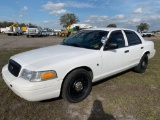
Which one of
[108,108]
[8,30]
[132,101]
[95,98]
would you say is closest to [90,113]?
[108,108]

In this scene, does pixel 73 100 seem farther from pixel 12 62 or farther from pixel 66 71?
pixel 12 62

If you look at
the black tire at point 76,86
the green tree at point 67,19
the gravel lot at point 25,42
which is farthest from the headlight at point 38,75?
the green tree at point 67,19

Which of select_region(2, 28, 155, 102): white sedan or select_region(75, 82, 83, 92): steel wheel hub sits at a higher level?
select_region(2, 28, 155, 102): white sedan

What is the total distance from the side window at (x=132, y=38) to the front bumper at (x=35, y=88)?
2.93 metres

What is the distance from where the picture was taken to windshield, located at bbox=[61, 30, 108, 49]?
4641 mm

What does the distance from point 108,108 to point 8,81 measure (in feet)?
7.03

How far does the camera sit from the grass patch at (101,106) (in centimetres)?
355

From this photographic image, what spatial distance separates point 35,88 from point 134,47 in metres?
3.47

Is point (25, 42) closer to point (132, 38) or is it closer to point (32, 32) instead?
point (32, 32)

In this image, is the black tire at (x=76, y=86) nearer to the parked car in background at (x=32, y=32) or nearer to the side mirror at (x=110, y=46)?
the side mirror at (x=110, y=46)

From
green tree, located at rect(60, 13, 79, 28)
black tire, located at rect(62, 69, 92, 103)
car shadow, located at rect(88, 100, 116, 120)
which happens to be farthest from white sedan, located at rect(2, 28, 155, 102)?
green tree, located at rect(60, 13, 79, 28)

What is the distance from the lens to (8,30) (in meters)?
43.6

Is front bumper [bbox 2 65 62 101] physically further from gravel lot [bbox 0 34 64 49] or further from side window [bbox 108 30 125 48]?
gravel lot [bbox 0 34 64 49]

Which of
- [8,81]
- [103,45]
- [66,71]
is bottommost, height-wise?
[8,81]
